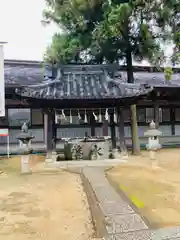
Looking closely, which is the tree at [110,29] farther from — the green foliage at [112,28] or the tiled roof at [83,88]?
the tiled roof at [83,88]

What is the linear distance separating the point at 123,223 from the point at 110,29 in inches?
406

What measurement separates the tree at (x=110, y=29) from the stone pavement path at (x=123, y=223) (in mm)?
9064

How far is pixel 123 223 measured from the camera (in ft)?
16.0

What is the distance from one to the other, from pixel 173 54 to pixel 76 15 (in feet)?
18.2

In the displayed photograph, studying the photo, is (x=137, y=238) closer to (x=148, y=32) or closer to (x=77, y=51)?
(x=148, y=32)

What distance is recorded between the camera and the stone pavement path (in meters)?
4.31

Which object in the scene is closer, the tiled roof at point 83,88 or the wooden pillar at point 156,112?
the tiled roof at point 83,88

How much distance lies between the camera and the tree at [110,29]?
1380 cm

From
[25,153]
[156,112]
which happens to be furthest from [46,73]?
[156,112]

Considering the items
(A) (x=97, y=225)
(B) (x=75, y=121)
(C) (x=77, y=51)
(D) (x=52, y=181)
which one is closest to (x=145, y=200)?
(A) (x=97, y=225)

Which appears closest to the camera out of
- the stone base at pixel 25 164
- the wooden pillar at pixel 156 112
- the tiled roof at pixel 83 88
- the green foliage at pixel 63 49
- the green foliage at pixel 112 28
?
the stone base at pixel 25 164

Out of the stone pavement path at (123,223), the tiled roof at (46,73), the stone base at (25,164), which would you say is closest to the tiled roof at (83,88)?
the tiled roof at (46,73)

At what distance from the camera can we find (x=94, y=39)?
14.6m

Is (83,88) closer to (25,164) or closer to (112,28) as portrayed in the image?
(112,28)
